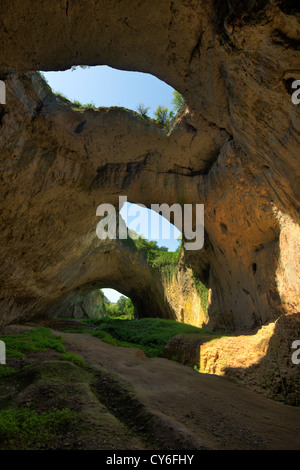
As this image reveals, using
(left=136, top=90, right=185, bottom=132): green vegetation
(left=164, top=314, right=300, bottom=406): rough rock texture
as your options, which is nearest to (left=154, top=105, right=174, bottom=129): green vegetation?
(left=136, top=90, right=185, bottom=132): green vegetation

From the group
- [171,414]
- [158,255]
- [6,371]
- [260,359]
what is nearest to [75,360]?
[6,371]

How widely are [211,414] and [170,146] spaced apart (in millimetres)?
8379

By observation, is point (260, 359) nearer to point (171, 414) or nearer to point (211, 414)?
point (211, 414)

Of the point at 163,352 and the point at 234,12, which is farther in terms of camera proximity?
the point at 163,352

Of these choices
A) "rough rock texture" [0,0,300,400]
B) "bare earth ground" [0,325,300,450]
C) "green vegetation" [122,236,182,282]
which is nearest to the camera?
"bare earth ground" [0,325,300,450]

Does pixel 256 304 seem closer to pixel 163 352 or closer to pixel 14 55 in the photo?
pixel 163 352

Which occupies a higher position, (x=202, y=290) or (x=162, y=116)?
(x=162, y=116)

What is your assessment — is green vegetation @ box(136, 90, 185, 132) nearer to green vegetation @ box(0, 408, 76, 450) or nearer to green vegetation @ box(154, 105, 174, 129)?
green vegetation @ box(154, 105, 174, 129)

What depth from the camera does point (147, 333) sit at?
438 inches

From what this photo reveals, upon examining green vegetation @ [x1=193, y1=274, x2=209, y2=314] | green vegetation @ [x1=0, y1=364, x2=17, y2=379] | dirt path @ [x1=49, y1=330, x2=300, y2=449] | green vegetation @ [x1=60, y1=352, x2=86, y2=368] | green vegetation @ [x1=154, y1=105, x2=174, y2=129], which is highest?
green vegetation @ [x1=154, y1=105, x2=174, y2=129]

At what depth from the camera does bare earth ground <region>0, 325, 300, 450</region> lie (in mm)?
2219

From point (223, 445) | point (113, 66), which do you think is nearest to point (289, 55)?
point (113, 66)

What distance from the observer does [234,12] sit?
3826mm
